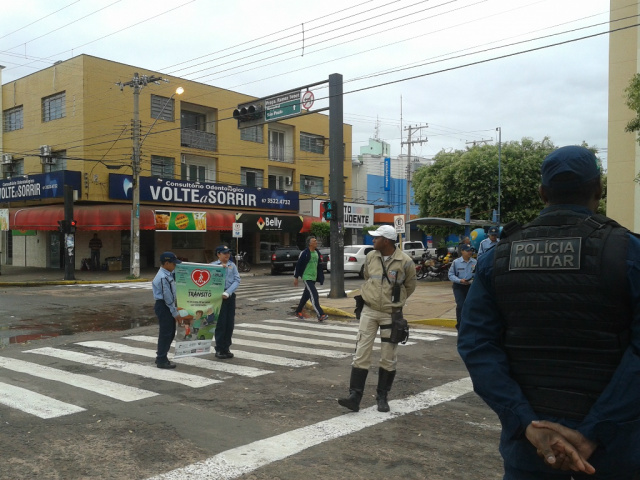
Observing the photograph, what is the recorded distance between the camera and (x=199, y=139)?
121 ft

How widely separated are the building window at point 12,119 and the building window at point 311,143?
62.6ft

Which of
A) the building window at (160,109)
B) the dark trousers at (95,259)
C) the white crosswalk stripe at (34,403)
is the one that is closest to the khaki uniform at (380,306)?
the white crosswalk stripe at (34,403)

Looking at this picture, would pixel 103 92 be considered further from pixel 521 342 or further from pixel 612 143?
pixel 521 342

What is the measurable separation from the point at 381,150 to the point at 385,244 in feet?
219

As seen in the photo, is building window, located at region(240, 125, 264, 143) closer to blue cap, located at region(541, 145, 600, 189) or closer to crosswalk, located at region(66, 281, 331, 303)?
crosswalk, located at region(66, 281, 331, 303)

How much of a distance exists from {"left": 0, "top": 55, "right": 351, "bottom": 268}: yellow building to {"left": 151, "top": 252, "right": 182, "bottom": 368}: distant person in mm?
20496

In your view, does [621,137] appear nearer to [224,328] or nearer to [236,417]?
[224,328]

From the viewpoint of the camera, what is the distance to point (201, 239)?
121ft

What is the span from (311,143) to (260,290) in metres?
25.2

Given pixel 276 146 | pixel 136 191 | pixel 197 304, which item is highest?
pixel 276 146

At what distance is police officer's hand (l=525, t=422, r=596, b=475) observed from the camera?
216 centimetres

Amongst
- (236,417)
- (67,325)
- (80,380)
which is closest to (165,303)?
(80,380)

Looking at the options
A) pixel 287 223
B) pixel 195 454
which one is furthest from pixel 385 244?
pixel 287 223

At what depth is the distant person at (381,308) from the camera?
20.3 feet
